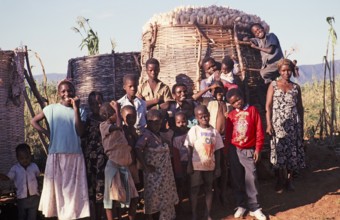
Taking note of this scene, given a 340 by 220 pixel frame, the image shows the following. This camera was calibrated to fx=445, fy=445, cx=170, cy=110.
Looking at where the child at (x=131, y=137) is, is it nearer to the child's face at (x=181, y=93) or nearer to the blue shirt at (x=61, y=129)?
the blue shirt at (x=61, y=129)

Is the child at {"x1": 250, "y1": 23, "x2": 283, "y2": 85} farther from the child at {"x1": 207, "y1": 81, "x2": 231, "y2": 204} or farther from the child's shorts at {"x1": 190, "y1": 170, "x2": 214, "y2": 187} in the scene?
the child's shorts at {"x1": 190, "y1": 170, "x2": 214, "y2": 187}

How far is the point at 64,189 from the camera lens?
15.1ft

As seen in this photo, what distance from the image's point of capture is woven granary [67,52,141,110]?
7789 millimetres

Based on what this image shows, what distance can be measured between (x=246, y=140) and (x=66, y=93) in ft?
6.88

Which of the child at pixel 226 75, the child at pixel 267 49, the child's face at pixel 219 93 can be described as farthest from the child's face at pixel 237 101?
the child at pixel 267 49

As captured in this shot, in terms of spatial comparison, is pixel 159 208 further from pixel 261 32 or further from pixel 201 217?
pixel 261 32

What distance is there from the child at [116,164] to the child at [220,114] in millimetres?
1362

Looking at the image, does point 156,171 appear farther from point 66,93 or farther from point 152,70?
point 152,70

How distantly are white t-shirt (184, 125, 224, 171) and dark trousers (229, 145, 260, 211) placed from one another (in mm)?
391

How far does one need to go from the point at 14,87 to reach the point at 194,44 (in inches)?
104

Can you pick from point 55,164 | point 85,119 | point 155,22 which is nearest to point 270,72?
point 155,22

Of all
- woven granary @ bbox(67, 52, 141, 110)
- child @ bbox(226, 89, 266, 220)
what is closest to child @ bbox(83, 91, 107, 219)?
child @ bbox(226, 89, 266, 220)

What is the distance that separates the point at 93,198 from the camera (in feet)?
16.8

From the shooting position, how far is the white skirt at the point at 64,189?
4559mm
